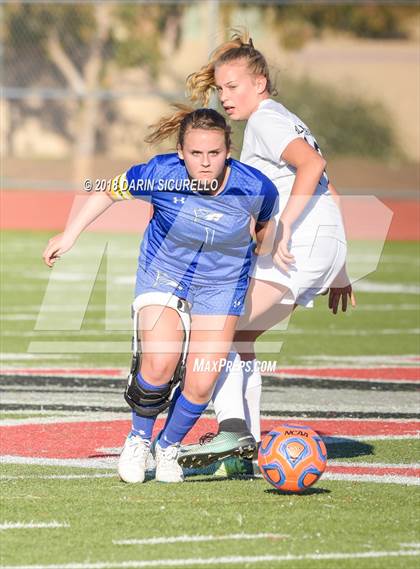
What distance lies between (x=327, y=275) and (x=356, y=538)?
1.79 metres

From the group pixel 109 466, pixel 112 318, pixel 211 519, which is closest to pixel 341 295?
pixel 109 466

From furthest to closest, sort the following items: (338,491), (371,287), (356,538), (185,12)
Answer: (185,12), (371,287), (338,491), (356,538)

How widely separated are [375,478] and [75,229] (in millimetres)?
1746

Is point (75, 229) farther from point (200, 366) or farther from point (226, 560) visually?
point (226, 560)

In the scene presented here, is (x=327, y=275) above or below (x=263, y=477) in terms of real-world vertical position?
above

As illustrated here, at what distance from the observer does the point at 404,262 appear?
1867cm

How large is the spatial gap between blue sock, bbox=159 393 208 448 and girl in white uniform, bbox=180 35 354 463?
0.38 ft

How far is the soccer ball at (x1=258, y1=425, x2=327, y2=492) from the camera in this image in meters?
5.44

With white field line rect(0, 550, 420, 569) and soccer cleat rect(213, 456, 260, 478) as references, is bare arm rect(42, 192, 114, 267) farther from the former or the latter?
white field line rect(0, 550, 420, 569)

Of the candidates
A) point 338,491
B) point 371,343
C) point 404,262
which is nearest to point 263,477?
point 338,491

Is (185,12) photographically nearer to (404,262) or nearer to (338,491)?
(404,262)

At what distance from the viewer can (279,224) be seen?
593 centimetres

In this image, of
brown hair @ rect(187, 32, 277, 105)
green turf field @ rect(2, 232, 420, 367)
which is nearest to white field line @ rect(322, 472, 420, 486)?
brown hair @ rect(187, 32, 277, 105)

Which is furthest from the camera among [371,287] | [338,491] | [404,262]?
[404,262]
